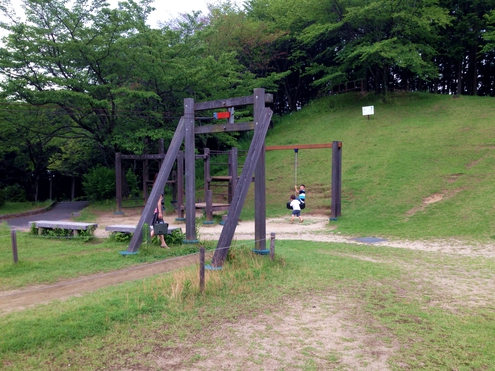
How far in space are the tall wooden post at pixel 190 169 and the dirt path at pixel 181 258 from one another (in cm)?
77

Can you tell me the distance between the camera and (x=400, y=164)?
20.0 metres

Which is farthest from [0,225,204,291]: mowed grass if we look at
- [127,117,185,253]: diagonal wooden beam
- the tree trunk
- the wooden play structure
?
the tree trunk

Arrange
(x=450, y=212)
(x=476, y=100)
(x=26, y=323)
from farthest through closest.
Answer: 1. (x=476, y=100)
2. (x=450, y=212)
3. (x=26, y=323)

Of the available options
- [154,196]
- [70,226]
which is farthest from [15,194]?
[154,196]

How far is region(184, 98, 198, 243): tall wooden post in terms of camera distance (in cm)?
955

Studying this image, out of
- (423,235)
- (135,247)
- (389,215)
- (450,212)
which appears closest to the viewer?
(135,247)

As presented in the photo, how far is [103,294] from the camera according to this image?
5656 mm

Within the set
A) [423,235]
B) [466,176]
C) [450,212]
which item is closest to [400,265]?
[423,235]

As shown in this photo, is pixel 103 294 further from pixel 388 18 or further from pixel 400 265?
pixel 388 18

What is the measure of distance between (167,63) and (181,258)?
1326cm

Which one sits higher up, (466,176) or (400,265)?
(466,176)

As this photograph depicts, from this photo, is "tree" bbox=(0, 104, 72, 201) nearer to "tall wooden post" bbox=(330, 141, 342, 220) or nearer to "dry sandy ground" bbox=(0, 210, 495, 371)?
"tall wooden post" bbox=(330, 141, 342, 220)

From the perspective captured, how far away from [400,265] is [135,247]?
Result: 540 cm

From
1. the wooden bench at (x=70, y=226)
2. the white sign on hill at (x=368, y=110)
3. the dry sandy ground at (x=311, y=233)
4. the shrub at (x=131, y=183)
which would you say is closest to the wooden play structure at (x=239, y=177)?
the dry sandy ground at (x=311, y=233)
